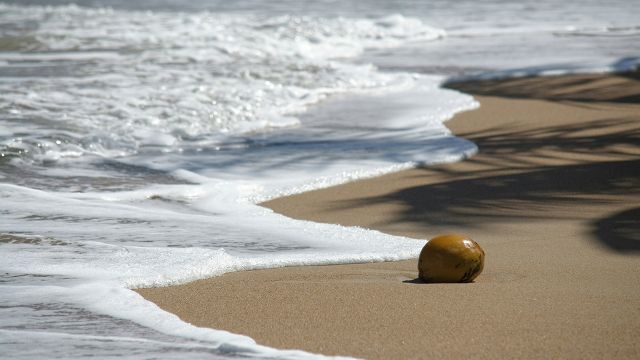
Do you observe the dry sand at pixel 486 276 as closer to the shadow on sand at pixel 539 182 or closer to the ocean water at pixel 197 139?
the shadow on sand at pixel 539 182

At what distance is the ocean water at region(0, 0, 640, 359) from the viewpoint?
494 cm

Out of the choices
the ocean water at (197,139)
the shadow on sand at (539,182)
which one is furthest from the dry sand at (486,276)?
the ocean water at (197,139)

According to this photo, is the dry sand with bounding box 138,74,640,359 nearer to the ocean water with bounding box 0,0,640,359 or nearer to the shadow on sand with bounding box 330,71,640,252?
the shadow on sand with bounding box 330,71,640,252

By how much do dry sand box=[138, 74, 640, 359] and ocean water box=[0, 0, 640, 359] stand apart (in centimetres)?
22

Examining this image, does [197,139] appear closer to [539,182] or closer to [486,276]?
[539,182]

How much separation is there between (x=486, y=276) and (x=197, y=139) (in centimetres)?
523

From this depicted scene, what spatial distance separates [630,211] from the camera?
6.59 meters

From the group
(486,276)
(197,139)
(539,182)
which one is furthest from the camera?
(197,139)

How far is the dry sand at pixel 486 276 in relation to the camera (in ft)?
13.7

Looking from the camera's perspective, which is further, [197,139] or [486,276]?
[197,139]

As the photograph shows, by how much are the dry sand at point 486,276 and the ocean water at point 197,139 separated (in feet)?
0.71

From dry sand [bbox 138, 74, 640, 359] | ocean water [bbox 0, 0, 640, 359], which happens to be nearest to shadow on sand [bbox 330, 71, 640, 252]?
dry sand [bbox 138, 74, 640, 359]

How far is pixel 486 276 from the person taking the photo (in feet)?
→ 17.1

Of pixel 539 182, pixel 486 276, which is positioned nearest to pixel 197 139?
pixel 539 182
